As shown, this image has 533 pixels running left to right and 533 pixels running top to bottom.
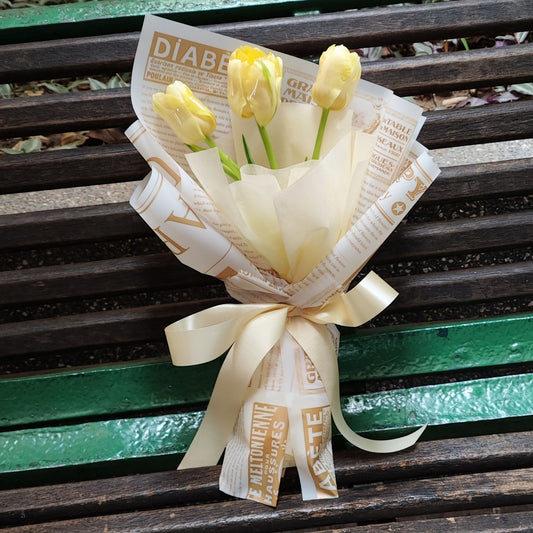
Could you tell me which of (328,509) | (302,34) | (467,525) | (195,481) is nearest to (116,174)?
(302,34)

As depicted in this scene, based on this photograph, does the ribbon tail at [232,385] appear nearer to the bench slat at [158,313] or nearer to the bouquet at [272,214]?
the bouquet at [272,214]

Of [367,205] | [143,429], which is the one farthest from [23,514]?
[367,205]

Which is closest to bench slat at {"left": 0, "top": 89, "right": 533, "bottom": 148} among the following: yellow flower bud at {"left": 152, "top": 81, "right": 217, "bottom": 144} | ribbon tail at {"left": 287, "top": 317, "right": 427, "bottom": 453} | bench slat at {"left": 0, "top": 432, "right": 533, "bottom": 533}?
yellow flower bud at {"left": 152, "top": 81, "right": 217, "bottom": 144}

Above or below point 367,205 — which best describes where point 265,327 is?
below

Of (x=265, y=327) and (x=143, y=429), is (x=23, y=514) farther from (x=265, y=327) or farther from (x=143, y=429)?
(x=265, y=327)

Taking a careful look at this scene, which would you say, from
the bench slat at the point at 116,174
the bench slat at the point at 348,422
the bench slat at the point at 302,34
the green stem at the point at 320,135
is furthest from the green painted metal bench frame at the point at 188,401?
the bench slat at the point at 302,34

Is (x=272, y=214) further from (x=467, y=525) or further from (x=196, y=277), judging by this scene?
(x=467, y=525)

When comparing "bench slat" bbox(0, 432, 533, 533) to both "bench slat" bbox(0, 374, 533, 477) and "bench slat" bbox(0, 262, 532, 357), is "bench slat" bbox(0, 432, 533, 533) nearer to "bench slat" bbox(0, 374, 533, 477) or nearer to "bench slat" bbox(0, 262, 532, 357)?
"bench slat" bbox(0, 374, 533, 477)
